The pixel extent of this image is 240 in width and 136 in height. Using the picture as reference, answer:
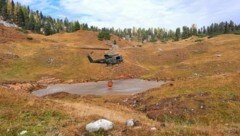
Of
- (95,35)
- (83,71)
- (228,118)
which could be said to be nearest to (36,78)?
(83,71)

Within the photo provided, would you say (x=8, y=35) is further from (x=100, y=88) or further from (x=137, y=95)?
(x=137, y=95)

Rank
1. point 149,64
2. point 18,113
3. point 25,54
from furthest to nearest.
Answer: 1. point 149,64
2. point 25,54
3. point 18,113

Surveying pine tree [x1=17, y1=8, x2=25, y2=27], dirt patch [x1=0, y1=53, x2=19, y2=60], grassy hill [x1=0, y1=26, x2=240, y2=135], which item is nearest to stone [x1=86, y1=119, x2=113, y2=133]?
grassy hill [x1=0, y1=26, x2=240, y2=135]

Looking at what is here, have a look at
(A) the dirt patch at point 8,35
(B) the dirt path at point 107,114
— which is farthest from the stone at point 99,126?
(A) the dirt patch at point 8,35

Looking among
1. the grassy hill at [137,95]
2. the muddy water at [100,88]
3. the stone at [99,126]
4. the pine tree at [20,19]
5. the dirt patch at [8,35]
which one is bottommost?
the muddy water at [100,88]

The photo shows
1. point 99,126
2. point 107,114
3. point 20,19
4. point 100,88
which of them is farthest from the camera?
point 20,19

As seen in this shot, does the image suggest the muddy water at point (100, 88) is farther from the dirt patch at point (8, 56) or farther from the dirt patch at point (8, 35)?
the dirt patch at point (8, 35)

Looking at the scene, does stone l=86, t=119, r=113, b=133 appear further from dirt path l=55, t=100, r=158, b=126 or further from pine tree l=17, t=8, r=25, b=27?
pine tree l=17, t=8, r=25, b=27

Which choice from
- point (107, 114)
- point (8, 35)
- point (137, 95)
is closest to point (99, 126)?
point (107, 114)

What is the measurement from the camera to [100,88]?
67438 millimetres

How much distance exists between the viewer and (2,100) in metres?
28.6

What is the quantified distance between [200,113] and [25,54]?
75.7 meters

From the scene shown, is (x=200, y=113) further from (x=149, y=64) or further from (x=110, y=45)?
(x=110, y=45)

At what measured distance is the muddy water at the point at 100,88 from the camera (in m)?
62.1
